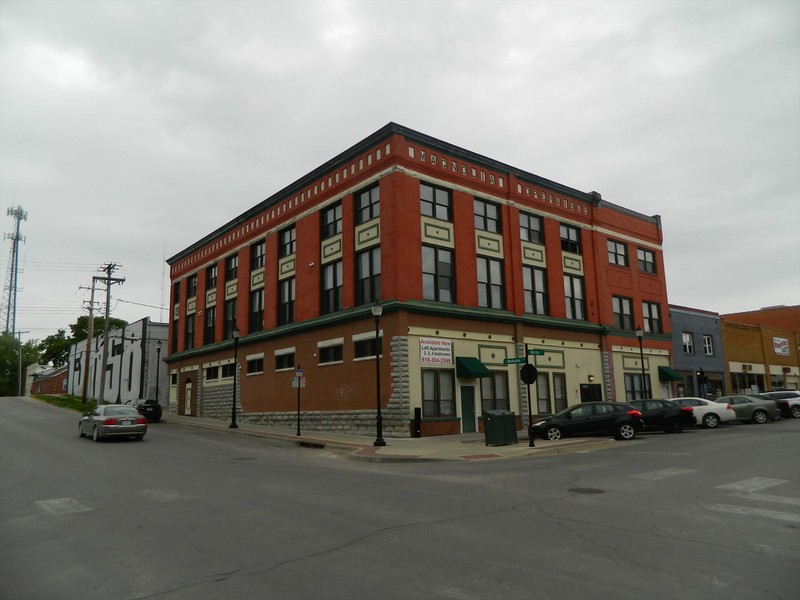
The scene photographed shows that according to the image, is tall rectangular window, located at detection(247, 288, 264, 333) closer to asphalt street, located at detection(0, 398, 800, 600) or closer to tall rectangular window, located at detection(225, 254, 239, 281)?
tall rectangular window, located at detection(225, 254, 239, 281)

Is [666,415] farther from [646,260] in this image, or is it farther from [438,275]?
[646,260]

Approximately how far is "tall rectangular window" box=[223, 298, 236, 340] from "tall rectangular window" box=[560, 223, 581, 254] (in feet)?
72.3

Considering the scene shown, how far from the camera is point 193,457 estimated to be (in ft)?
57.1

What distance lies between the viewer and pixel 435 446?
68.0 feet

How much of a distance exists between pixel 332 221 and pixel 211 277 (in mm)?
16357

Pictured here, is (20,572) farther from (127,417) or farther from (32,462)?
(127,417)

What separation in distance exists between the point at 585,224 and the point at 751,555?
31.5 metres

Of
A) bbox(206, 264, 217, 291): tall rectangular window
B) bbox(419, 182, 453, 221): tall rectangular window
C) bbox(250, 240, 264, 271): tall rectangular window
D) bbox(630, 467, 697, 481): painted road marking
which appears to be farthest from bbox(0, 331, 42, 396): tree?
bbox(630, 467, 697, 481): painted road marking

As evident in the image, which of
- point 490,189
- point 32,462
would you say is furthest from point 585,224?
point 32,462

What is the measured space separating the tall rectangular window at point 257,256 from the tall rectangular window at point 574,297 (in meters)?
19.0

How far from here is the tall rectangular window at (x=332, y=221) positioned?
29656 mm

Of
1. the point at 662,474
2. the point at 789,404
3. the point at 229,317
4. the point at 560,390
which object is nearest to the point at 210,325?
the point at 229,317

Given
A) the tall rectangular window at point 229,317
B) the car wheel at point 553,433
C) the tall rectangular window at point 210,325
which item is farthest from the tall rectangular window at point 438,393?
the tall rectangular window at point 210,325

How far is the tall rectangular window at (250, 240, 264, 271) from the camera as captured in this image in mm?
36562
